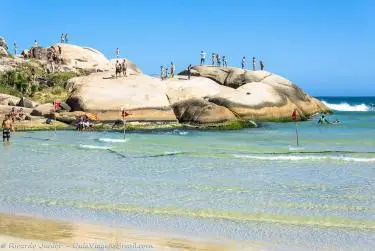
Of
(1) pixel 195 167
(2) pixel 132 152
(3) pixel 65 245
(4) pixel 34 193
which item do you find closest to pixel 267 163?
(1) pixel 195 167

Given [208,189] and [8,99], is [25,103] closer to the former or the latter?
[8,99]

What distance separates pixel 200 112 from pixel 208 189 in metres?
26.0

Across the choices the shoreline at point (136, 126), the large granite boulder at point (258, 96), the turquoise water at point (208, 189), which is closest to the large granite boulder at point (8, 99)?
the shoreline at point (136, 126)

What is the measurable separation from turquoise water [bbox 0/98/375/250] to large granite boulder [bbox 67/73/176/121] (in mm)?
13298

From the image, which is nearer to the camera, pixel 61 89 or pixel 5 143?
pixel 5 143

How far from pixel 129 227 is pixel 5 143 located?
1894 cm

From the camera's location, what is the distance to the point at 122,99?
40438 millimetres

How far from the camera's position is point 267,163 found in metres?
19.6

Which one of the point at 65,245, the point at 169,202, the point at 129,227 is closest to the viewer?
the point at 65,245

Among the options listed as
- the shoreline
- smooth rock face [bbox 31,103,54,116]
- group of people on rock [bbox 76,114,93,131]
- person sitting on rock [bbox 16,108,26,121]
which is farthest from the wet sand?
smooth rock face [bbox 31,103,54,116]

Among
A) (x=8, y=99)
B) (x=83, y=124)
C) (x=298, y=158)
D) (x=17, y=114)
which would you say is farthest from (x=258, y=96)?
(x=298, y=158)

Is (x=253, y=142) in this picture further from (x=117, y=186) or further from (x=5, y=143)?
(x=117, y=186)

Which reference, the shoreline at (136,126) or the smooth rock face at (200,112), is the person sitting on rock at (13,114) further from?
the smooth rock face at (200,112)

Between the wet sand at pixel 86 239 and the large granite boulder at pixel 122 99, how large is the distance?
1158 inches
